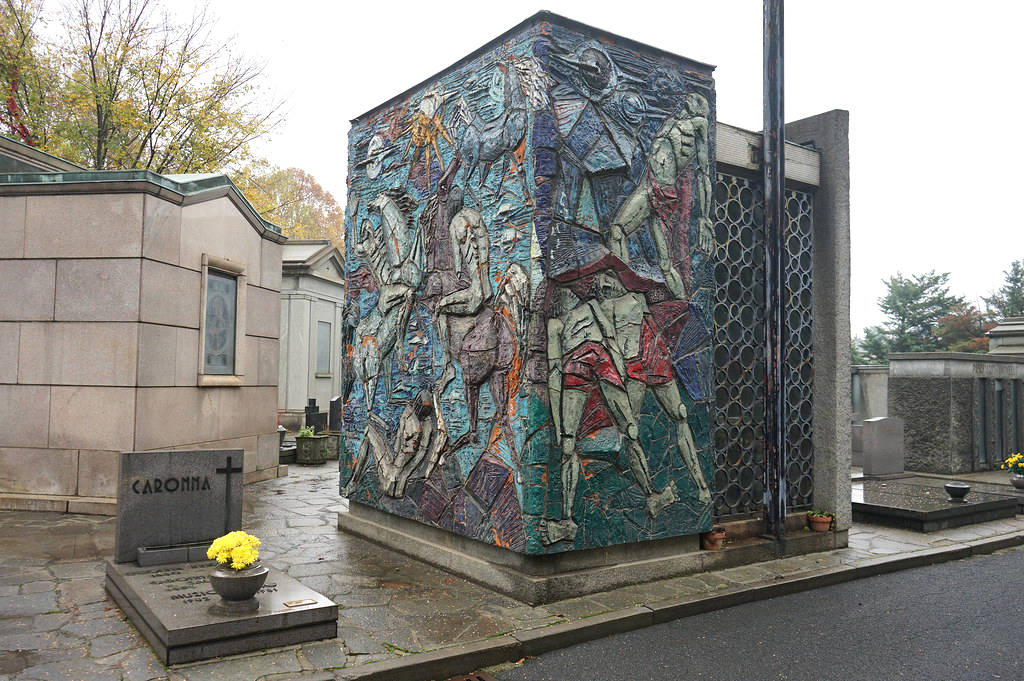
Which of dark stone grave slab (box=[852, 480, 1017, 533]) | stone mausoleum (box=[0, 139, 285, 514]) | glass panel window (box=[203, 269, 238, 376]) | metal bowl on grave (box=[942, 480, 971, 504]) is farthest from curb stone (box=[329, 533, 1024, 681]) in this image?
glass panel window (box=[203, 269, 238, 376])

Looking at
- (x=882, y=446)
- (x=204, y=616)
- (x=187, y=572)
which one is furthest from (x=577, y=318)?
(x=882, y=446)

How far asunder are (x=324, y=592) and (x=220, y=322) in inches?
267

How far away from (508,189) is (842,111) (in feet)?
15.8

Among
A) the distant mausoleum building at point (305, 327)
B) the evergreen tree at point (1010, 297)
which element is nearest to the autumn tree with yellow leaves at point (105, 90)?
the distant mausoleum building at point (305, 327)

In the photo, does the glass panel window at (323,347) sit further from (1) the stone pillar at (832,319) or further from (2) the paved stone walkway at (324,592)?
A: (1) the stone pillar at (832,319)

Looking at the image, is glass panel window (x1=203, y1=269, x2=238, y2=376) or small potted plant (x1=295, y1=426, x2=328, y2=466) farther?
small potted plant (x1=295, y1=426, x2=328, y2=466)

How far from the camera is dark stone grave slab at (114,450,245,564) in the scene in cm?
645

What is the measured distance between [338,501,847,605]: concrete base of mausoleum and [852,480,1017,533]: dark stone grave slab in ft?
6.23

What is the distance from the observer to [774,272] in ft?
27.1

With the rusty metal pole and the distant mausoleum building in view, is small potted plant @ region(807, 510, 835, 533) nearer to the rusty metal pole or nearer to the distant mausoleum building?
the rusty metal pole

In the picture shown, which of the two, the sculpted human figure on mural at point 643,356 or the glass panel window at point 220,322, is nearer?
the sculpted human figure on mural at point 643,356

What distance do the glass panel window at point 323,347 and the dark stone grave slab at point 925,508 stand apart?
617 inches

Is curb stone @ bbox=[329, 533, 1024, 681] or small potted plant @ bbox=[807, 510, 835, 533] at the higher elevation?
small potted plant @ bbox=[807, 510, 835, 533]

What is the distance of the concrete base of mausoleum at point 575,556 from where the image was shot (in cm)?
648
